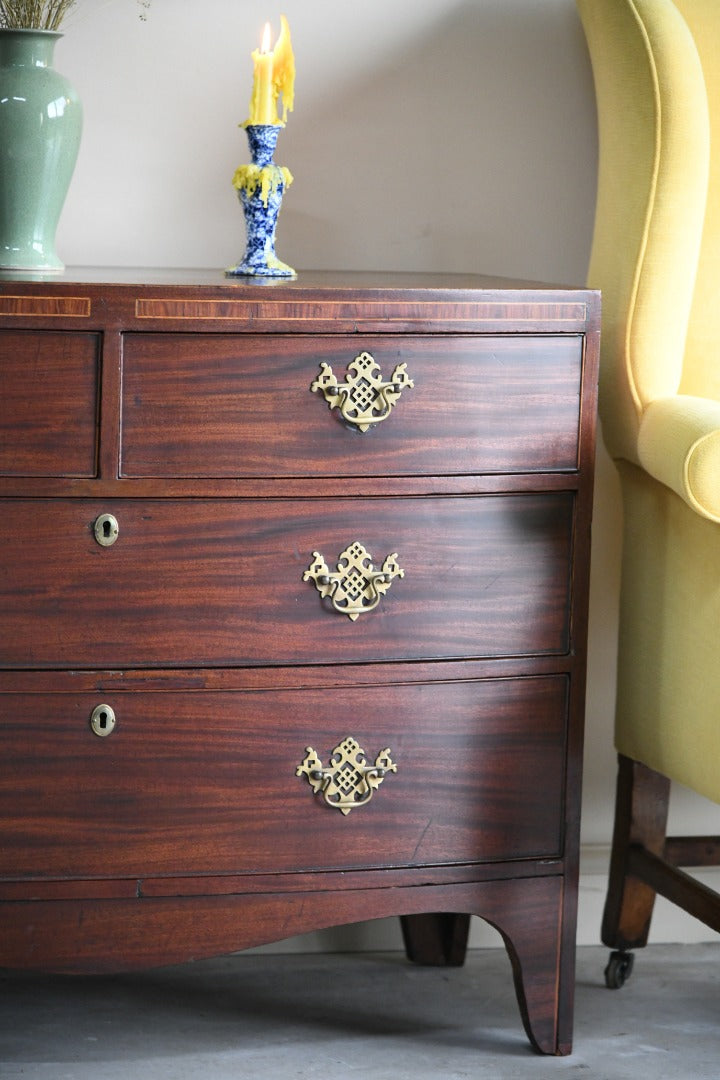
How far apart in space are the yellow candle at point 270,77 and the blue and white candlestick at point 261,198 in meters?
0.02

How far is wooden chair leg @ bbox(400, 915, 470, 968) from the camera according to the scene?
1.89 meters

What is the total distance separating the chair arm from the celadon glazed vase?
702 millimetres

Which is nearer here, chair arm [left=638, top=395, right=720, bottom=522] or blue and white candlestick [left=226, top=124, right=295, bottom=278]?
chair arm [left=638, top=395, right=720, bottom=522]

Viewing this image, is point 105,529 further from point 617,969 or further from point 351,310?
point 617,969

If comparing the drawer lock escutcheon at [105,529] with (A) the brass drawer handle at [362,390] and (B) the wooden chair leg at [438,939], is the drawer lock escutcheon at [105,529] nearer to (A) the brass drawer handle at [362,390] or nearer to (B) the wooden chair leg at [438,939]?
(A) the brass drawer handle at [362,390]

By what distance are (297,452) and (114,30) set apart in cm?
75

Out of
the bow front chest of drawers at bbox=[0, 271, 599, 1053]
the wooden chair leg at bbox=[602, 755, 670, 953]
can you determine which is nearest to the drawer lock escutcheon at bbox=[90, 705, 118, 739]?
the bow front chest of drawers at bbox=[0, 271, 599, 1053]

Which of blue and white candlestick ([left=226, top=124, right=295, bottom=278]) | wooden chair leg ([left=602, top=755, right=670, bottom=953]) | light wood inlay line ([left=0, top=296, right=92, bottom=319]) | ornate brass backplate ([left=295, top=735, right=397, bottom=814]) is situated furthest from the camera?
wooden chair leg ([left=602, top=755, right=670, bottom=953])

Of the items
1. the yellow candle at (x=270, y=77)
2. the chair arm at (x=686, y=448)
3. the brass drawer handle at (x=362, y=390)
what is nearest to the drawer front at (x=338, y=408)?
the brass drawer handle at (x=362, y=390)

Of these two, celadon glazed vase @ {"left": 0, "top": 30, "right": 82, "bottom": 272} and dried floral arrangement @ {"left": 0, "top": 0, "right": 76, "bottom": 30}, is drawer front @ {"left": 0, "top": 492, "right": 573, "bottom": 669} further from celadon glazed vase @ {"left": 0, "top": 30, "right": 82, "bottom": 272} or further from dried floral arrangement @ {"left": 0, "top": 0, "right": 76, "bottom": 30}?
dried floral arrangement @ {"left": 0, "top": 0, "right": 76, "bottom": 30}

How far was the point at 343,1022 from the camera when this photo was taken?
1.71m

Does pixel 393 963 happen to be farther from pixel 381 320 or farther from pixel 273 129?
pixel 273 129

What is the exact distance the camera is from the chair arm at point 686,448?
54.9 inches

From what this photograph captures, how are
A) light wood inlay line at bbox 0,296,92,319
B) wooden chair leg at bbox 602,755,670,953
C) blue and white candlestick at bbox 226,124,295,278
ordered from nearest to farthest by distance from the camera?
light wood inlay line at bbox 0,296,92,319, blue and white candlestick at bbox 226,124,295,278, wooden chair leg at bbox 602,755,670,953
